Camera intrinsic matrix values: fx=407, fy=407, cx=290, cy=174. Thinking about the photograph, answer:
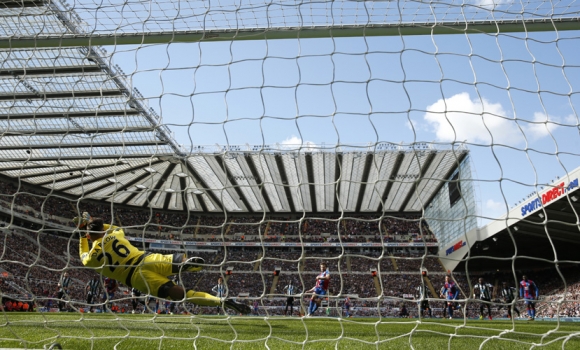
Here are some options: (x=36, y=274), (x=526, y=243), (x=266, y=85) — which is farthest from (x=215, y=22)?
(x=36, y=274)

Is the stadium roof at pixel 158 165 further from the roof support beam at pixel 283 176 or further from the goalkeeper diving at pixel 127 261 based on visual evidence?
the goalkeeper diving at pixel 127 261

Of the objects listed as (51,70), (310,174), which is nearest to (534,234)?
(310,174)

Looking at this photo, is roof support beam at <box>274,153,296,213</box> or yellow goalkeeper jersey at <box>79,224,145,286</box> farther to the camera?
roof support beam at <box>274,153,296,213</box>

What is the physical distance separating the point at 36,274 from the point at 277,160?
15182 mm

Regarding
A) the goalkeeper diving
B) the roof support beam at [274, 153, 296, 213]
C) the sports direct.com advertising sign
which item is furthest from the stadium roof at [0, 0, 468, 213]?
the goalkeeper diving

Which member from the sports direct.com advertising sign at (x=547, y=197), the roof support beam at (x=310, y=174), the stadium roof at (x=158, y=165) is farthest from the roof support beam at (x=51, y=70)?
the sports direct.com advertising sign at (x=547, y=197)

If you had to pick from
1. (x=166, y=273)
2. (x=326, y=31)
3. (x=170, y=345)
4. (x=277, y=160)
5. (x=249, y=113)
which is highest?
(x=277, y=160)

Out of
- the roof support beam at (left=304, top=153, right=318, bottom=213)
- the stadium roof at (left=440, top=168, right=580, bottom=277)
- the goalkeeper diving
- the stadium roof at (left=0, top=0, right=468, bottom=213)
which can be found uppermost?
the roof support beam at (left=304, top=153, right=318, bottom=213)

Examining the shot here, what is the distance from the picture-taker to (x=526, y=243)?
70.2 ft

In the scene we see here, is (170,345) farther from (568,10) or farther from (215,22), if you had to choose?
(568,10)

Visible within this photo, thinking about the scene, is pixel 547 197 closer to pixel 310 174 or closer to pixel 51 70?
pixel 310 174

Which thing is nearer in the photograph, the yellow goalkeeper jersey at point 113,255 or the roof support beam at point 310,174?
the yellow goalkeeper jersey at point 113,255

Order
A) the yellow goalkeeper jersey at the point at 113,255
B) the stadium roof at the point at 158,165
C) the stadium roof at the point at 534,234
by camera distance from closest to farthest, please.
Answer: the yellow goalkeeper jersey at the point at 113,255 < the stadium roof at the point at 158,165 < the stadium roof at the point at 534,234

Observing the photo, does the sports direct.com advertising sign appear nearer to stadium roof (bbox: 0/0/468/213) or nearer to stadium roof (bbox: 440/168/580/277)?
stadium roof (bbox: 440/168/580/277)
